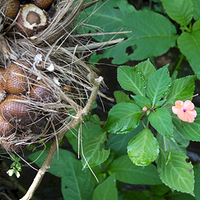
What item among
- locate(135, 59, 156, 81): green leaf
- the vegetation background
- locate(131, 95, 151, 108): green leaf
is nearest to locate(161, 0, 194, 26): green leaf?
the vegetation background

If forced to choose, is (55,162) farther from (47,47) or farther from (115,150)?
(47,47)

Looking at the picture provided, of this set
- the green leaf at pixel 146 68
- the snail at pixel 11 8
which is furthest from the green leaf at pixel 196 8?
the snail at pixel 11 8

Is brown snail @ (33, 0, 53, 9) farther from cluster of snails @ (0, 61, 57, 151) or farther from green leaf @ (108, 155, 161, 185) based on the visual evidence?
green leaf @ (108, 155, 161, 185)

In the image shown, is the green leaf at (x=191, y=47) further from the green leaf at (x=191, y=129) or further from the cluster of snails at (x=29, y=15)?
the cluster of snails at (x=29, y=15)

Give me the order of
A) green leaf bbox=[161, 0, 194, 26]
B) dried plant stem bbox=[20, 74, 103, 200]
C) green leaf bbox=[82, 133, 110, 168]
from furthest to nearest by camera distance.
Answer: green leaf bbox=[161, 0, 194, 26], green leaf bbox=[82, 133, 110, 168], dried plant stem bbox=[20, 74, 103, 200]

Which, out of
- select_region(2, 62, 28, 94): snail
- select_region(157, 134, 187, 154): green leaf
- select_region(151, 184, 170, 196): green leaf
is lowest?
select_region(151, 184, 170, 196): green leaf

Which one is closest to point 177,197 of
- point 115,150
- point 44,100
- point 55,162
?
point 115,150
